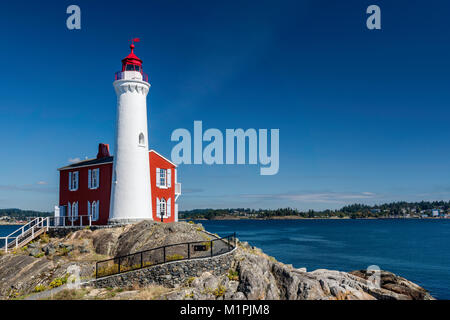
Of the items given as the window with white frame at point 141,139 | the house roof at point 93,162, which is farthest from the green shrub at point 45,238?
the window with white frame at point 141,139

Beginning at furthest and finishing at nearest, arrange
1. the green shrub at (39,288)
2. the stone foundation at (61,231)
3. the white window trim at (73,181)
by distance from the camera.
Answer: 1. the white window trim at (73,181)
2. the stone foundation at (61,231)
3. the green shrub at (39,288)

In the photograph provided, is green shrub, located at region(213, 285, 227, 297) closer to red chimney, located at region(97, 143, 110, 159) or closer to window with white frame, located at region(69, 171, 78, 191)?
window with white frame, located at region(69, 171, 78, 191)

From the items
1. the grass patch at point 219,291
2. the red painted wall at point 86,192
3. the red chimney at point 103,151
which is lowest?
the grass patch at point 219,291

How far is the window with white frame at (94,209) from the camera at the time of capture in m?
30.8

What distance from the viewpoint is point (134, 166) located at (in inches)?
1130

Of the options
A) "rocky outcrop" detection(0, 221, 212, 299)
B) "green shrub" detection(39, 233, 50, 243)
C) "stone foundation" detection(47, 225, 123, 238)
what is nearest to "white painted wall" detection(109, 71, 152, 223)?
"rocky outcrop" detection(0, 221, 212, 299)

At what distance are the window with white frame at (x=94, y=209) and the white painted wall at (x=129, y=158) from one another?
2571mm

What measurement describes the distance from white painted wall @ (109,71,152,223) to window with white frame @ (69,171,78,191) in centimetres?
645

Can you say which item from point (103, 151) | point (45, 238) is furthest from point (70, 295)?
point (103, 151)

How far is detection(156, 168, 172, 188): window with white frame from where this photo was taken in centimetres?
3212

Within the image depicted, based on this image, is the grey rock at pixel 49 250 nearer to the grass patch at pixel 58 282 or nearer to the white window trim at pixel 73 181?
the grass patch at pixel 58 282
